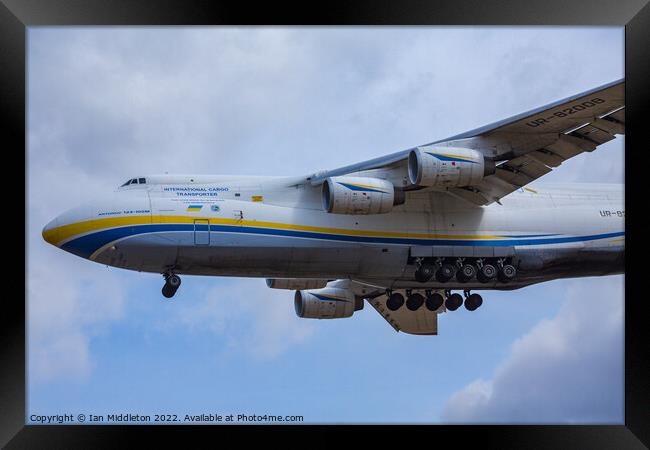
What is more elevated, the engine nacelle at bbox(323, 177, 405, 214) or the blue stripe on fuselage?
the engine nacelle at bbox(323, 177, 405, 214)

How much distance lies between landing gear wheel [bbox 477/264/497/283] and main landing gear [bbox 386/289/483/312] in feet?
2.43

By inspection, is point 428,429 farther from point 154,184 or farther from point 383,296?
point 383,296

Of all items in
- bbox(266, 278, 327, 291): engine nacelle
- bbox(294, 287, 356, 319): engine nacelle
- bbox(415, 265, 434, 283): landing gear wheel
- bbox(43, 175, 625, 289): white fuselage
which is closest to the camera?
bbox(43, 175, 625, 289): white fuselage

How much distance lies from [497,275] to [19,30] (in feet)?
28.7

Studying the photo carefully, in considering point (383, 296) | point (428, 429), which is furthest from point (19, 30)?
point (383, 296)

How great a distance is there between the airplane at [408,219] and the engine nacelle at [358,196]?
21 mm

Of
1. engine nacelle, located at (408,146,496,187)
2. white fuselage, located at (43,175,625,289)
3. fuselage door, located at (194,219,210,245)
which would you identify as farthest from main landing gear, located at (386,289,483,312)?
fuselage door, located at (194,219,210,245)

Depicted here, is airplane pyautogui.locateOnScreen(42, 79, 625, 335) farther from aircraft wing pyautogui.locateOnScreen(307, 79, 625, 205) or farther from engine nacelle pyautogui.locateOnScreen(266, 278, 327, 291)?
engine nacelle pyautogui.locateOnScreen(266, 278, 327, 291)

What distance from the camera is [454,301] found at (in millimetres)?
20969

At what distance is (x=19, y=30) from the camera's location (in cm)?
1519

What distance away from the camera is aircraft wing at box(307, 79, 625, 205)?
1841cm

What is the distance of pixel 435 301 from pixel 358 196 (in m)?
3.16

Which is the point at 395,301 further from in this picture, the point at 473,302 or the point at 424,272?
the point at 424,272

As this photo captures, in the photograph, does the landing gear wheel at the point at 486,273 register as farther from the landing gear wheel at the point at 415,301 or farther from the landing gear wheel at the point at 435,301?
the landing gear wheel at the point at 415,301
